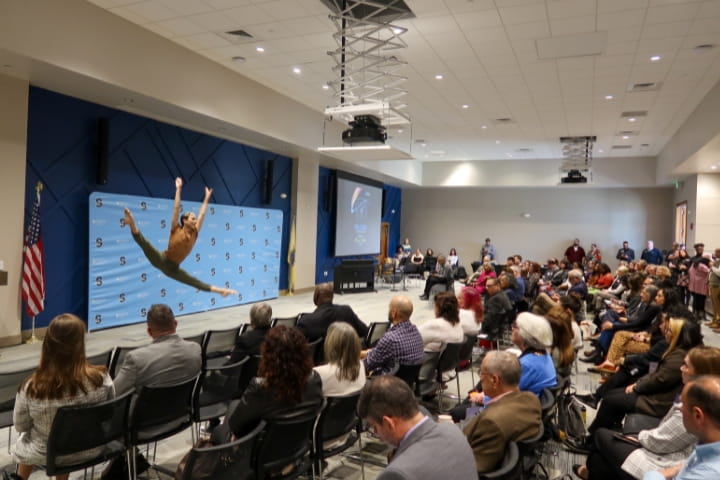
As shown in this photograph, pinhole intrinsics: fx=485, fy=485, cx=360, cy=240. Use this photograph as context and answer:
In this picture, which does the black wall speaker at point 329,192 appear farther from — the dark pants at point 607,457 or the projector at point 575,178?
the dark pants at point 607,457

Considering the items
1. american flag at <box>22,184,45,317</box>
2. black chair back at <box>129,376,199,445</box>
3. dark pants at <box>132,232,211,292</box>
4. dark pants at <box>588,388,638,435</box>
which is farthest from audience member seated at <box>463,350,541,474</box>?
american flag at <box>22,184,45,317</box>

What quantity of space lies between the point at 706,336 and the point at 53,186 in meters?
10.5

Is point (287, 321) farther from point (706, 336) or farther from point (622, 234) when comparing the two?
point (622, 234)

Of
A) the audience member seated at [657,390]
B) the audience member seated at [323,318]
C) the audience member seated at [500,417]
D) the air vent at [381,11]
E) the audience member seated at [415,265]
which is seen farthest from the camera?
the audience member seated at [415,265]

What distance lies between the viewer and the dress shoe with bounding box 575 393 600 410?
459 centimetres

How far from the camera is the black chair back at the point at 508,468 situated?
1876 mm

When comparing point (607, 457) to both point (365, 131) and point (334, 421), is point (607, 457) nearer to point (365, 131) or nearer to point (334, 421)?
point (334, 421)

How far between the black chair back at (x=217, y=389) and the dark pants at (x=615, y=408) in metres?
2.58

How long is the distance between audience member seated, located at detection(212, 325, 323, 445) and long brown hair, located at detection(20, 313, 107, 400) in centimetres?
81

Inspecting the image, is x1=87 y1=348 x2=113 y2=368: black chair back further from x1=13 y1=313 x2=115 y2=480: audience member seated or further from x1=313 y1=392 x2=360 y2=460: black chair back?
x1=313 y1=392 x2=360 y2=460: black chair back

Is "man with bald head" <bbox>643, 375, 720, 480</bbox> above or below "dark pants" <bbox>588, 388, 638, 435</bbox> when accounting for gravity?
above

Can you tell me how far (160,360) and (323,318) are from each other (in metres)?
1.70

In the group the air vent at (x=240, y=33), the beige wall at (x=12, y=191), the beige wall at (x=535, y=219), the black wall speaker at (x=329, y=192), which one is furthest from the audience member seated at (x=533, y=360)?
the beige wall at (x=535, y=219)

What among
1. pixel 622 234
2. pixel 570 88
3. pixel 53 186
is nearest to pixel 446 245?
pixel 622 234
